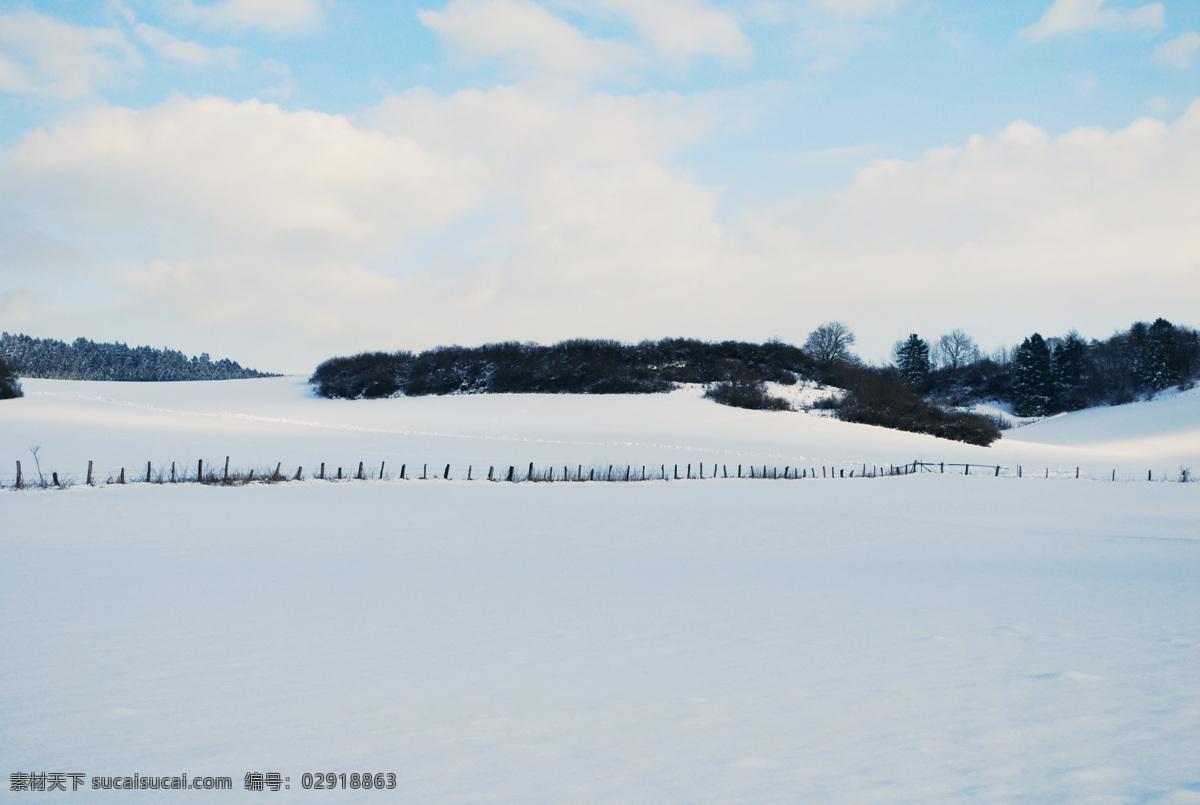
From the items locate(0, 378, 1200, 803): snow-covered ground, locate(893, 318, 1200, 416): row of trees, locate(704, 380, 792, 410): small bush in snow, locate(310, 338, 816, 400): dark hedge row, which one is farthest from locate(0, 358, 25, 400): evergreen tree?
locate(893, 318, 1200, 416): row of trees

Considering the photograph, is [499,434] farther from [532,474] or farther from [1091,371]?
[1091,371]

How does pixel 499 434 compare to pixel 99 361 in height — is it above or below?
below

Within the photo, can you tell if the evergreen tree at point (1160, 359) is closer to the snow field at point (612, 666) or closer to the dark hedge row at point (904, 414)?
the dark hedge row at point (904, 414)

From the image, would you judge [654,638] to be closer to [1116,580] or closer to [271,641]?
[271,641]

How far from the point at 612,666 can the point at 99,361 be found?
170 metres

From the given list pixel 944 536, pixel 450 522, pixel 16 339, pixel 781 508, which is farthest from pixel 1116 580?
pixel 16 339

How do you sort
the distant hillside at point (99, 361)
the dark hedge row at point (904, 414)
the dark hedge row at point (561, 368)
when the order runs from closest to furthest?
the dark hedge row at point (904, 414) < the dark hedge row at point (561, 368) < the distant hillside at point (99, 361)

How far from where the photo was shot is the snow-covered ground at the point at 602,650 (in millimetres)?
4613

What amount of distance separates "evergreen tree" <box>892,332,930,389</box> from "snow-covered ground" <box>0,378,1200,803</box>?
90167mm

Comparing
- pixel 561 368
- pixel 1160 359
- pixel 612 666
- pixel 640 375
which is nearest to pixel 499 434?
pixel 561 368

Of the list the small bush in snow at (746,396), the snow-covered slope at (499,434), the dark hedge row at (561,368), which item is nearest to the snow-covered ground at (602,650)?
the snow-covered slope at (499,434)

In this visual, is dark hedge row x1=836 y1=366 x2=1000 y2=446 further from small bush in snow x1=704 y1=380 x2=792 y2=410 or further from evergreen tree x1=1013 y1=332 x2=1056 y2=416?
evergreen tree x1=1013 y1=332 x2=1056 y2=416

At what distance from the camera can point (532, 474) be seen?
106 ft

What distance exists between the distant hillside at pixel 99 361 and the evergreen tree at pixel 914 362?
363 ft
